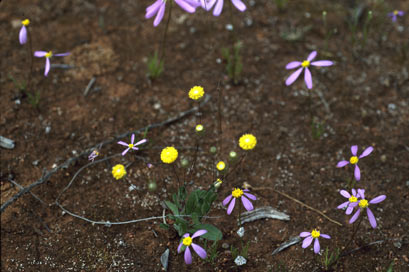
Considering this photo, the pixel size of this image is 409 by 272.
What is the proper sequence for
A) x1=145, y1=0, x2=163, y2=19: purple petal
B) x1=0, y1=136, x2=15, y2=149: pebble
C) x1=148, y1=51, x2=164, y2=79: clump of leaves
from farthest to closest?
x1=148, y1=51, x2=164, y2=79: clump of leaves < x1=0, y1=136, x2=15, y2=149: pebble < x1=145, y1=0, x2=163, y2=19: purple petal

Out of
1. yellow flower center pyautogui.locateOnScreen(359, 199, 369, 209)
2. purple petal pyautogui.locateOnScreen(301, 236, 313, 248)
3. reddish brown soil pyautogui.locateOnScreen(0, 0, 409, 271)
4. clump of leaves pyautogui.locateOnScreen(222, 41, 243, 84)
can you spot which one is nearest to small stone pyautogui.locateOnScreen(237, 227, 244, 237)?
reddish brown soil pyautogui.locateOnScreen(0, 0, 409, 271)

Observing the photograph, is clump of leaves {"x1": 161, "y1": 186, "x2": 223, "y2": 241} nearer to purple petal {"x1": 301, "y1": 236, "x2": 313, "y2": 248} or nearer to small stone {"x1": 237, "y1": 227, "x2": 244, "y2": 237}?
small stone {"x1": 237, "y1": 227, "x2": 244, "y2": 237}

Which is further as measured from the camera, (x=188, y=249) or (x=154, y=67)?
(x=154, y=67)

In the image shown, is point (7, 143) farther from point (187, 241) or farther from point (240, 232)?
point (240, 232)

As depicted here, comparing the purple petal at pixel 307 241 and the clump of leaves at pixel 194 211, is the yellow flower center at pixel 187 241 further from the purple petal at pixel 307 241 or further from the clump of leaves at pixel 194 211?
the purple petal at pixel 307 241

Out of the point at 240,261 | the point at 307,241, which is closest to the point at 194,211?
the point at 240,261

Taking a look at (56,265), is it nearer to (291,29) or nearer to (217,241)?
(217,241)

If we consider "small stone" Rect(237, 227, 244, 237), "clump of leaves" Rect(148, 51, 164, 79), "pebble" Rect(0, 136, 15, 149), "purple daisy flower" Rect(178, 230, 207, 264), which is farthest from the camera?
"clump of leaves" Rect(148, 51, 164, 79)
